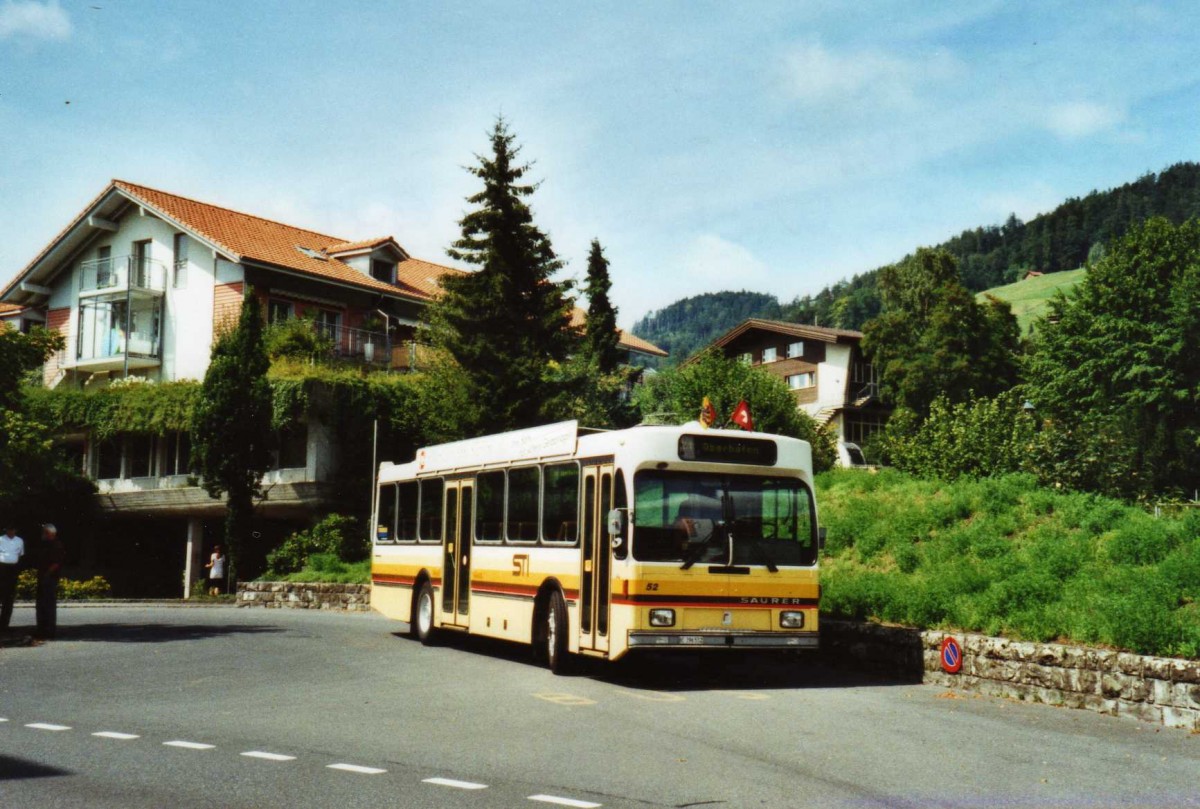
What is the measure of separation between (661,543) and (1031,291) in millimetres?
149461

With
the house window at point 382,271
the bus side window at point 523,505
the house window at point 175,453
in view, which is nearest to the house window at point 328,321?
the house window at point 382,271

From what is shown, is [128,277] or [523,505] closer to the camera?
[523,505]

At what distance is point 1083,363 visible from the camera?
56438 mm

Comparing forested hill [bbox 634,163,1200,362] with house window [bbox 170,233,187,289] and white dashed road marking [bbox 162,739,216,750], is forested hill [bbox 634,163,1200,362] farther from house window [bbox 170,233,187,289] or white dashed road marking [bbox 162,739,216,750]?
white dashed road marking [bbox 162,739,216,750]

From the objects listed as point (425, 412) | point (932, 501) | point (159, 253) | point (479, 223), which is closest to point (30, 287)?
point (159, 253)

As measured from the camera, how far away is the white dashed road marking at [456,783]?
7748mm

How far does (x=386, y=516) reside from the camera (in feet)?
71.1

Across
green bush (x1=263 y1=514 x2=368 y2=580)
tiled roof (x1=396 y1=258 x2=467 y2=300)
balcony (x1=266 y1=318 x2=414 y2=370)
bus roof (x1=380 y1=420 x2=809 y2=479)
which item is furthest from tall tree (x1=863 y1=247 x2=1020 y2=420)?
bus roof (x1=380 y1=420 x2=809 y2=479)

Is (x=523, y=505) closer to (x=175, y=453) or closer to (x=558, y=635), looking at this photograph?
(x=558, y=635)

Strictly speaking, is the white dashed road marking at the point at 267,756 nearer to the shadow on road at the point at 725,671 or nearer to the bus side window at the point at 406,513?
the shadow on road at the point at 725,671

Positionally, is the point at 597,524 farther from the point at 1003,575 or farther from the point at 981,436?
the point at 981,436

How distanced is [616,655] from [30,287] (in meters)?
47.7

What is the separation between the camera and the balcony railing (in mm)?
49281

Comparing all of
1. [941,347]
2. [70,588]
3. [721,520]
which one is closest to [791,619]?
[721,520]
